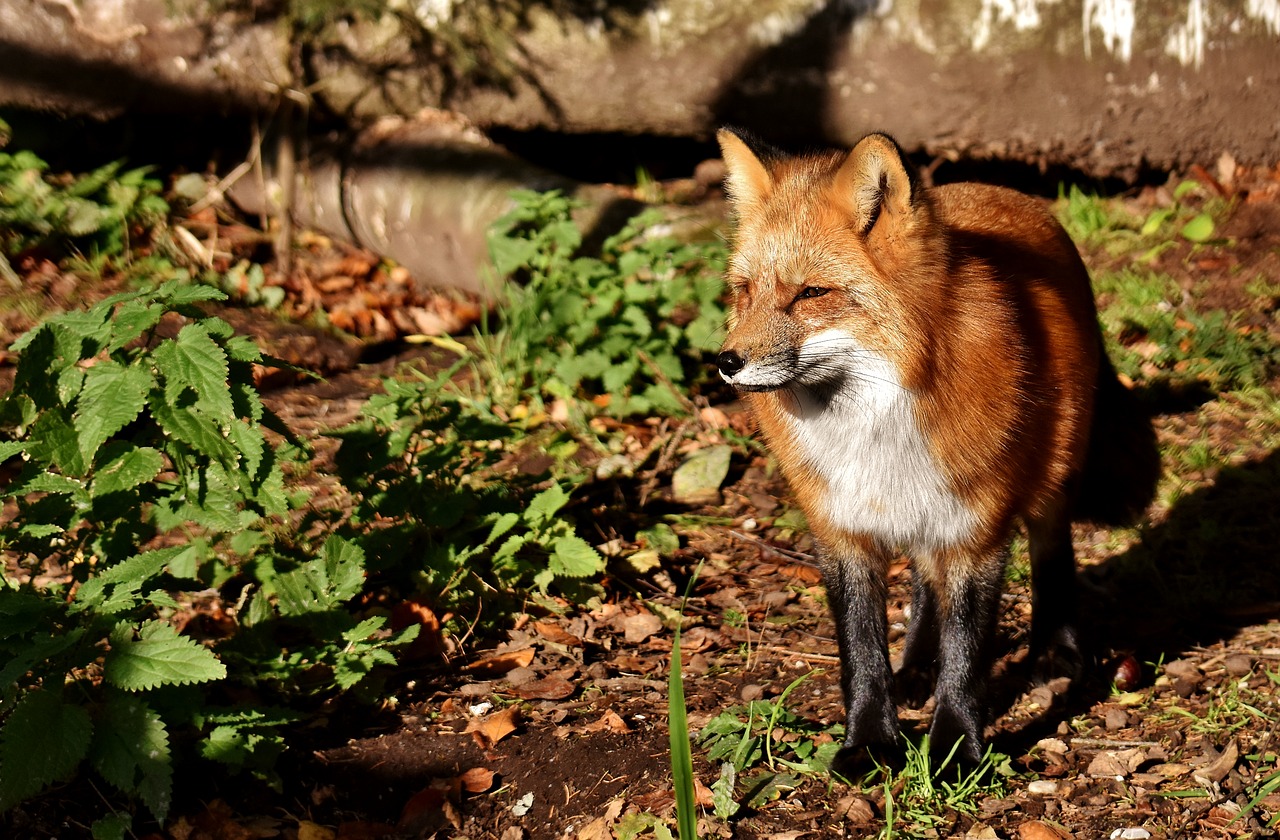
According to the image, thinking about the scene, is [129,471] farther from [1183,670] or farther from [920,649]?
[1183,670]

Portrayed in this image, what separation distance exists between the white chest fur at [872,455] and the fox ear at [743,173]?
572mm

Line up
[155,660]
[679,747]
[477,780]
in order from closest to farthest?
→ [679,747]
[155,660]
[477,780]

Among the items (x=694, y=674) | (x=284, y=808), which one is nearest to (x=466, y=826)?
(x=284, y=808)

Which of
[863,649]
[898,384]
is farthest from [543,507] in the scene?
[898,384]

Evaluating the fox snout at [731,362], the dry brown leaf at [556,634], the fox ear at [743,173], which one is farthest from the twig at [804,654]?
the fox ear at [743,173]

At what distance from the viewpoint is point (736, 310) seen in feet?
11.2

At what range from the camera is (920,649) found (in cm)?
407

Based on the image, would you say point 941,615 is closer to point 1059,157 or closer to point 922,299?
point 922,299

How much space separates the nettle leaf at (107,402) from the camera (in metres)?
3.06

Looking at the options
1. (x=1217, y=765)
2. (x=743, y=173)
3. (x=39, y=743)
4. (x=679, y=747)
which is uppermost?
(x=743, y=173)

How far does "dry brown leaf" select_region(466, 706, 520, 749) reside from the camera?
357cm

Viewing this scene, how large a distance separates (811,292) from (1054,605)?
1640mm

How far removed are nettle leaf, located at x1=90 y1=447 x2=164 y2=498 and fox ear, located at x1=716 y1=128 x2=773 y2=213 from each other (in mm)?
1855

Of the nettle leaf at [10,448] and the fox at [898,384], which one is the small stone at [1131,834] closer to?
the fox at [898,384]
